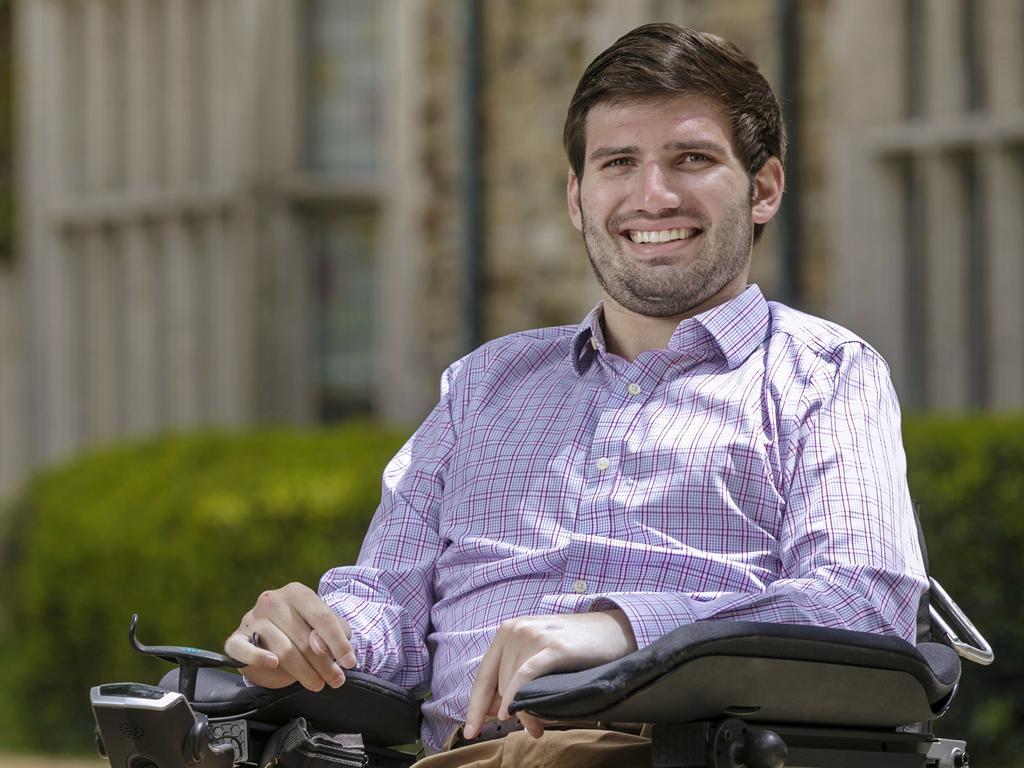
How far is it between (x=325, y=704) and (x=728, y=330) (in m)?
0.82

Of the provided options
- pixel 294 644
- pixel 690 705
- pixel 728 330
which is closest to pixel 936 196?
pixel 728 330

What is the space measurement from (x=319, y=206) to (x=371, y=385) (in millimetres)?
789

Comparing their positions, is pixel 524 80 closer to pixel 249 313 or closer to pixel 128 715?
pixel 249 313

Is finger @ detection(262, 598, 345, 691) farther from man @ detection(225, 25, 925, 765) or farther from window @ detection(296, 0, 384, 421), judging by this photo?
window @ detection(296, 0, 384, 421)

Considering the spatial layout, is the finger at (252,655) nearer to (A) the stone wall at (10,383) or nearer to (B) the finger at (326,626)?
(B) the finger at (326,626)

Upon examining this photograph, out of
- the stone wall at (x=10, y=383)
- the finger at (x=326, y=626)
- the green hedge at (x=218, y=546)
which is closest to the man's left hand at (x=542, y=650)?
the finger at (x=326, y=626)

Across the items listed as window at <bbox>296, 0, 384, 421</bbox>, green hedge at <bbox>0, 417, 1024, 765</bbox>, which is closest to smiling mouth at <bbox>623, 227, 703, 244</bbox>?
green hedge at <bbox>0, 417, 1024, 765</bbox>

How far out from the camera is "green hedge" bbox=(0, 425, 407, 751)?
6754mm

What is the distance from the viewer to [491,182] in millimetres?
7629

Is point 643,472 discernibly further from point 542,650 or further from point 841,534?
point 542,650

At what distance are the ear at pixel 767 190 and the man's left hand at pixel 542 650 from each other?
2.51 feet

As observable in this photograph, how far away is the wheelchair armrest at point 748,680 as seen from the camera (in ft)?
7.51

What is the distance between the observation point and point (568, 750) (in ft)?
8.48

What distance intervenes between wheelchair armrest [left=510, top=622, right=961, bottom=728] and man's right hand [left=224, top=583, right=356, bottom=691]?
51 cm
